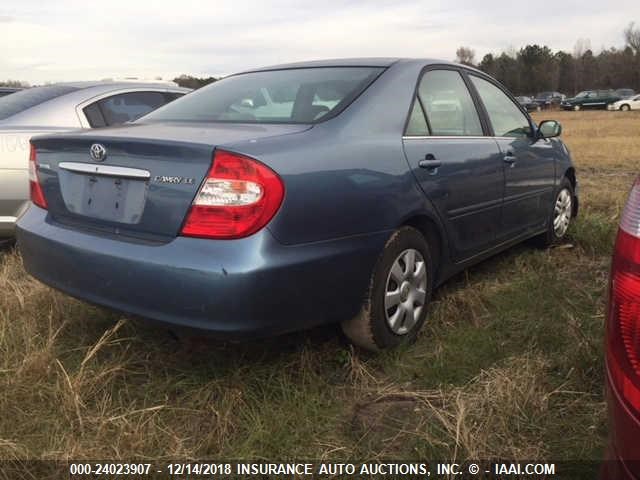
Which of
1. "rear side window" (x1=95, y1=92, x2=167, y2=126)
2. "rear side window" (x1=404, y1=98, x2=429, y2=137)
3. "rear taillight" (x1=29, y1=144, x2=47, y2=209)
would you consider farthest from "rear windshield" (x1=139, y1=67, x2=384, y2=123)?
"rear side window" (x1=95, y1=92, x2=167, y2=126)

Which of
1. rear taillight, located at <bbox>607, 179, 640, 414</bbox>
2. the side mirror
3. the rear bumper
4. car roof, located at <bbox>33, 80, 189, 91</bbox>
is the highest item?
car roof, located at <bbox>33, 80, 189, 91</bbox>

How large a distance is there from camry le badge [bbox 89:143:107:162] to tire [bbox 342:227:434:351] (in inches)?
48.3

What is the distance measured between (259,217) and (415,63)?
1601 millimetres

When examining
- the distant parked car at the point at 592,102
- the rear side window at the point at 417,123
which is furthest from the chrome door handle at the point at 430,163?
the distant parked car at the point at 592,102

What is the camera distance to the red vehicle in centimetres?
117

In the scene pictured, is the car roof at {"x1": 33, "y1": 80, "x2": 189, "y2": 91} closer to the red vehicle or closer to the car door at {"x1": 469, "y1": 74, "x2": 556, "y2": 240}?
the car door at {"x1": 469, "y1": 74, "x2": 556, "y2": 240}

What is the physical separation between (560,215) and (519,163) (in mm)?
1127

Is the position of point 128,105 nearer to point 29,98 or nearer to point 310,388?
point 29,98

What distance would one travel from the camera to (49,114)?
4.45 metres

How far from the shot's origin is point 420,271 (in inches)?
115

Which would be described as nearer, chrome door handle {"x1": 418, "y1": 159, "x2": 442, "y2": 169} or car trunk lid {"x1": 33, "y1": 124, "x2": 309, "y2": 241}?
car trunk lid {"x1": 33, "y1": 124, "x2": 309, "y2": 241}

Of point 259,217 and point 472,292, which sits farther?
point 472,292

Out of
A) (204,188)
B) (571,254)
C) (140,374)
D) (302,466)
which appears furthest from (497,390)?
(571,254)

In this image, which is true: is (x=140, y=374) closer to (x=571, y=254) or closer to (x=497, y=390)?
(x=497, y=390)
